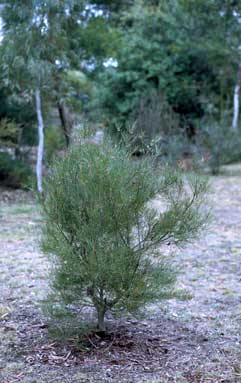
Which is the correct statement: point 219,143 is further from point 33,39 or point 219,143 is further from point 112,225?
point 112,225

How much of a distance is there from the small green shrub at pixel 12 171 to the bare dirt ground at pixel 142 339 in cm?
643

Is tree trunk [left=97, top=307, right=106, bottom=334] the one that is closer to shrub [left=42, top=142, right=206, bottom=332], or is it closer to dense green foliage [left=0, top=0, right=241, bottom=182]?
shrub [left=42, top=142, right=206, bottom=332]

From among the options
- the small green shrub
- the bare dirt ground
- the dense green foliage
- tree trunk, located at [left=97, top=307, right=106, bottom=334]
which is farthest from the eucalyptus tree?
tree trunk, located at [left=97, top=307, right=106, bottom=334]

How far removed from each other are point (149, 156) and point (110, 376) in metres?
1.40

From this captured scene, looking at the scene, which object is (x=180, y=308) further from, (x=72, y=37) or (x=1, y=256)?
(x=72, y=37)

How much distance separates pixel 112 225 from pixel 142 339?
98cm

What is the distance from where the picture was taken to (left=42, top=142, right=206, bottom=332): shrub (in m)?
3.61

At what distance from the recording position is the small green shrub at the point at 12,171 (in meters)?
13.1

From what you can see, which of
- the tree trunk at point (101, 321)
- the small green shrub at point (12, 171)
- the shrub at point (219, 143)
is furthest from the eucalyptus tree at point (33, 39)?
the tree trunk at point (101, 321)

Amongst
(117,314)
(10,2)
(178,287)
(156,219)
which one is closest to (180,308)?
(178,287)

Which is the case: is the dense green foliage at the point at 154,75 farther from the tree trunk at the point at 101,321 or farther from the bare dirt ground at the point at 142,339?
the tree trunk at the point at 101,321

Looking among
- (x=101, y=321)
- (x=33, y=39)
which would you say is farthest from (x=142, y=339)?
(x=33, y=39)

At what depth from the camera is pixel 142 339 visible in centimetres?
416

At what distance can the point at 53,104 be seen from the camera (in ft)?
43.3
